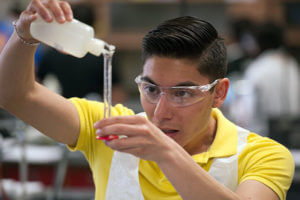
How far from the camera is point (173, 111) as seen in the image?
5.18ft

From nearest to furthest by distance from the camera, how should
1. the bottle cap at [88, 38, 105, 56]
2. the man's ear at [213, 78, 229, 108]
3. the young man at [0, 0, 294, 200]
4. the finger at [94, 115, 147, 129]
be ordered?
1. the finger at [94, 115, 147, 129]
2. the bottle cap at [88, 38, 105, 56]
3. the young man at [0, 0, 294, 200]
4. the man's ear at [213, 78, 229, 108]

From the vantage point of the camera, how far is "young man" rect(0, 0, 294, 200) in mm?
1548

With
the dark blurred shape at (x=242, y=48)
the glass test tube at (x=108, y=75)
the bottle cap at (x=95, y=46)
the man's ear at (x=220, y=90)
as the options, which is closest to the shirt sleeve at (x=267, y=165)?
the man's ear at (x=220, y=90)

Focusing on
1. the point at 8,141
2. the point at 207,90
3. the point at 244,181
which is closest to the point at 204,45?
the point at 207,90

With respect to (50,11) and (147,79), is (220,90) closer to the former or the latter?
(147,79)

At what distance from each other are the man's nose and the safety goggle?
11 mm

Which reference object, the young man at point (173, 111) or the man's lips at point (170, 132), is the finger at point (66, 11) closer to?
the young man at point (173, 111)

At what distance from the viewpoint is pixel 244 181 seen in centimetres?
158

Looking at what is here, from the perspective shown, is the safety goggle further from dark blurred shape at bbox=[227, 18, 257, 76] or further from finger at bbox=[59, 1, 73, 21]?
dark blurred shape at bbox=[227, 18, 257, 76]

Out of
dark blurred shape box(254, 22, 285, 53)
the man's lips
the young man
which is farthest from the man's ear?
dark blurred shape box(254, 22, 285, 53)

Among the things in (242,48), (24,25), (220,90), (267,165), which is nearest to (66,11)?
(24,25)

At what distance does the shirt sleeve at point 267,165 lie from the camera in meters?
1.58


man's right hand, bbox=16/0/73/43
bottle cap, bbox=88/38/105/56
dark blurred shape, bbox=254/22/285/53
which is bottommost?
dark blurred shape, bbox=254/22/285/53

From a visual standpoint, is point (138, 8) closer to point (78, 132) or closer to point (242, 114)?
point (242, 114)
